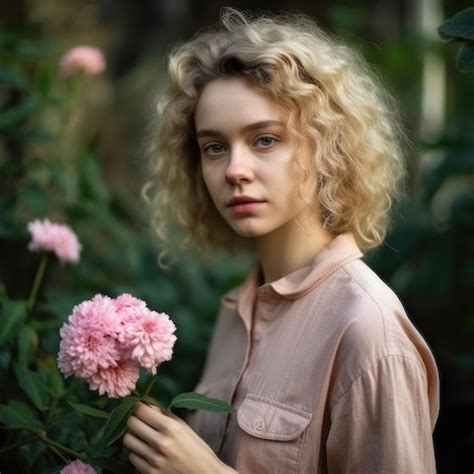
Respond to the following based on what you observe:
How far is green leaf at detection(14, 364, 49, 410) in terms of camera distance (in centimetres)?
179

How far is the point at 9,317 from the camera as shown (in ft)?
6.26

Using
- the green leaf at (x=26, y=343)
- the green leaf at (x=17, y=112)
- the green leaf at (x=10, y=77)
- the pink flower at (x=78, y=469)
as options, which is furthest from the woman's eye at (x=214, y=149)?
the green leaf at (x=10, y=77)

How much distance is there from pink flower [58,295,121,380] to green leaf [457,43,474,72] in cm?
83

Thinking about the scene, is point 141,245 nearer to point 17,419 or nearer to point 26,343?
point 26,343

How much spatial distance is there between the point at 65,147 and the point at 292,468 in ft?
7.23

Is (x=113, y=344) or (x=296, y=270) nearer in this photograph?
(x=113, y=344)

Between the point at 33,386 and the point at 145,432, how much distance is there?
1.32 feet

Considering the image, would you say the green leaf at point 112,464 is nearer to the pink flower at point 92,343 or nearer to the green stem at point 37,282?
the pink flower at point 92,343

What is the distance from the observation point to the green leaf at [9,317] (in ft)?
6.18

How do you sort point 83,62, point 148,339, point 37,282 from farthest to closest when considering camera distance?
point 83,62 < point 37,282 < point 148,339

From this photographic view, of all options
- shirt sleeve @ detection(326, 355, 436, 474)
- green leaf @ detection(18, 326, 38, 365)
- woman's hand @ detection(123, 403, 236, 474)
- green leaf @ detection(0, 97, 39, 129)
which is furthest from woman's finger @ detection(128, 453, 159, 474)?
green leaf @ detection(0, 97, 39, 129)

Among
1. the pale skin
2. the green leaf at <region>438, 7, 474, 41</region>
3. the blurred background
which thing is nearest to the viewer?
the green leaf at <region>438, 7, 474, 41</region>

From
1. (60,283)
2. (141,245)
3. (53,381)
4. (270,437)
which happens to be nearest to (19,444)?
(53,381)

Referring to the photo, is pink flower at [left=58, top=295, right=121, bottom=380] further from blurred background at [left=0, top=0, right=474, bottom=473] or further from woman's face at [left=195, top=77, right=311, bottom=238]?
blurred background at [left=0, top=0, right=474, bottom=473]
